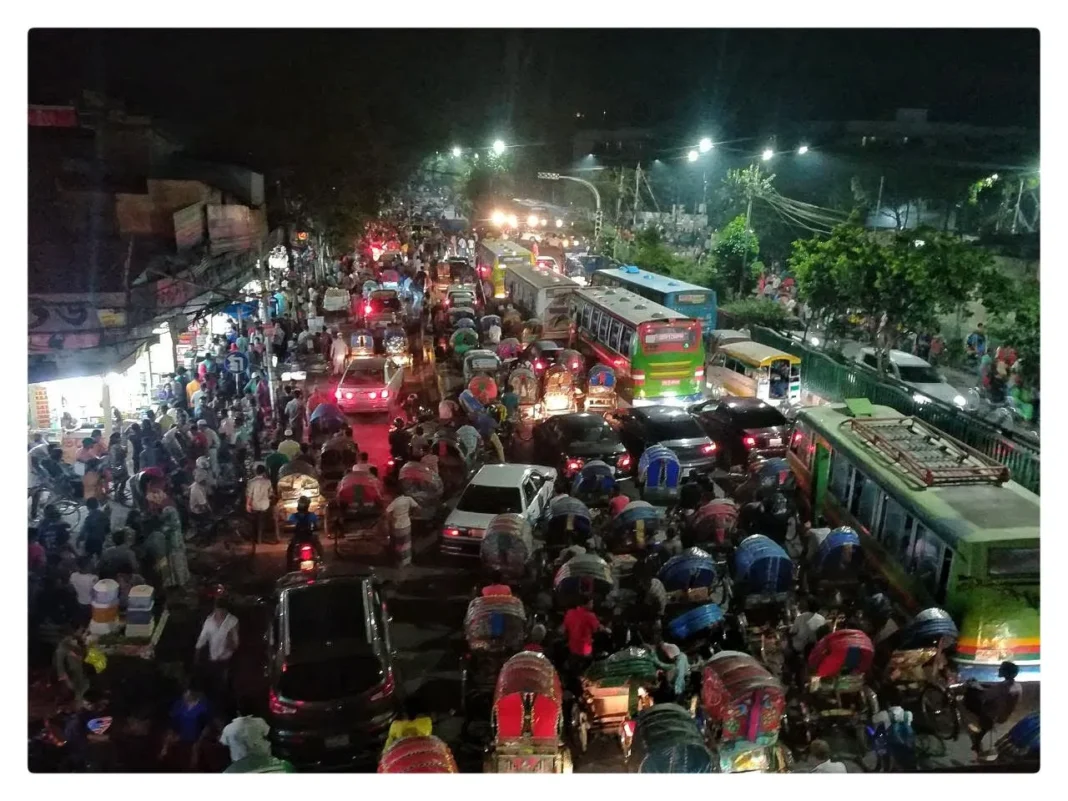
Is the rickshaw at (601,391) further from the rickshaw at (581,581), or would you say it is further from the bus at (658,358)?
the rickshaw at (581,581)

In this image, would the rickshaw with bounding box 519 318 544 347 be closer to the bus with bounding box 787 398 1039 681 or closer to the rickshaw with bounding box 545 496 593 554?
the bus with bounding box 787 398 1039 681

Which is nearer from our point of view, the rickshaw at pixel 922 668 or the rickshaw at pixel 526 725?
the rickshaw at pixel 526 725

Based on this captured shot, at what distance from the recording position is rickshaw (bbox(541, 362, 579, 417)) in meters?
14.6

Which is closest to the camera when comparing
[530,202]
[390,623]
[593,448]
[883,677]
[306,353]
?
[883,677]

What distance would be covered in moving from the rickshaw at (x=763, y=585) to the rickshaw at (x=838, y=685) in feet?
3.22

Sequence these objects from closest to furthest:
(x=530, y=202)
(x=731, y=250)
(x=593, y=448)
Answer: (x=593, y=448) < (x=731, y=250) < (x=530, y=202)

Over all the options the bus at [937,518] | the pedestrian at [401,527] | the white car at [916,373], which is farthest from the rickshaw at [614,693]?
the white car at [916,373]

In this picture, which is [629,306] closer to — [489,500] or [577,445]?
[577,445]

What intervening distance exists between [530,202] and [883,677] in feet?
107

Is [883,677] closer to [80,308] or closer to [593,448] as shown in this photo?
[593,448]

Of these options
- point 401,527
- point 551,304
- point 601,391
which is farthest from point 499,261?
point 401,527

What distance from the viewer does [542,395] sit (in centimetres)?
1468

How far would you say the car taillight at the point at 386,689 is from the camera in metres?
5.95

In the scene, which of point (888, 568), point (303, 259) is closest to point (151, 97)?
point (888, 568)
